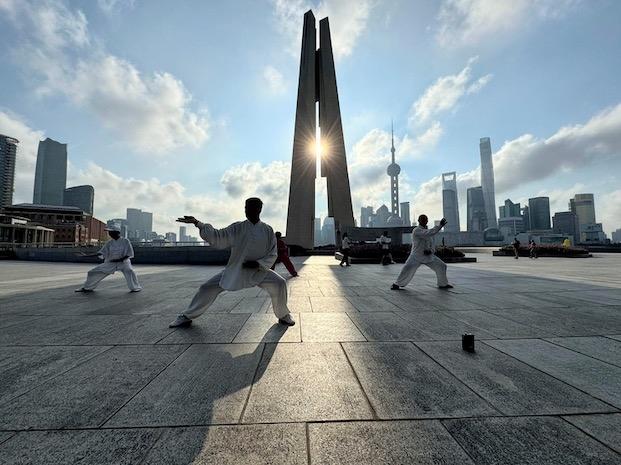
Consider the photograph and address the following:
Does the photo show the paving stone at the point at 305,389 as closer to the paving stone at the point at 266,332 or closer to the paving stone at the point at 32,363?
the paving stone at the point at 266,332

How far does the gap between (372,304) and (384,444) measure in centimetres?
405

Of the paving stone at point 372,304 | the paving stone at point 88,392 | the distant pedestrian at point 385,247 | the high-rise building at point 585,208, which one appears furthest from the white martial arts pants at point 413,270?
the high-rise building at point 585,208

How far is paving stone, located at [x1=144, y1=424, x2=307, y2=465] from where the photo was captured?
1481 mm

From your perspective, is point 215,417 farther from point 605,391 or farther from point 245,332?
point 605,391

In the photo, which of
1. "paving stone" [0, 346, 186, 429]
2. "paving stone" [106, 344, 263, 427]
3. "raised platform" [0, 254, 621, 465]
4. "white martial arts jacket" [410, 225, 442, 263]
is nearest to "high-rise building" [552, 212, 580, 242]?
"white martial arts jacket" [410, 225, 442, 263]

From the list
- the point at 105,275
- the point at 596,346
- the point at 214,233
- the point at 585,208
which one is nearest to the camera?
the point at 596,346

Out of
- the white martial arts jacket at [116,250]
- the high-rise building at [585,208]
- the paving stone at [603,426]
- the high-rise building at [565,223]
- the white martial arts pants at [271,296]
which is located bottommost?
the paving stone at [603,426]

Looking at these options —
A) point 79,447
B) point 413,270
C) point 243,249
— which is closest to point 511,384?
point 79,447

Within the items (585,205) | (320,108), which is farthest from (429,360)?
(585,205)

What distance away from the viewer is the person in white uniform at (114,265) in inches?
288

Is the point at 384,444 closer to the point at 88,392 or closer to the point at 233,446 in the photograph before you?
the point at 233,446

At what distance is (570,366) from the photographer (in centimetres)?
267

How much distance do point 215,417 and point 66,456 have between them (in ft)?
2.51

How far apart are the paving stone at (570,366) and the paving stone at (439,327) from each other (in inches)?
15.2
